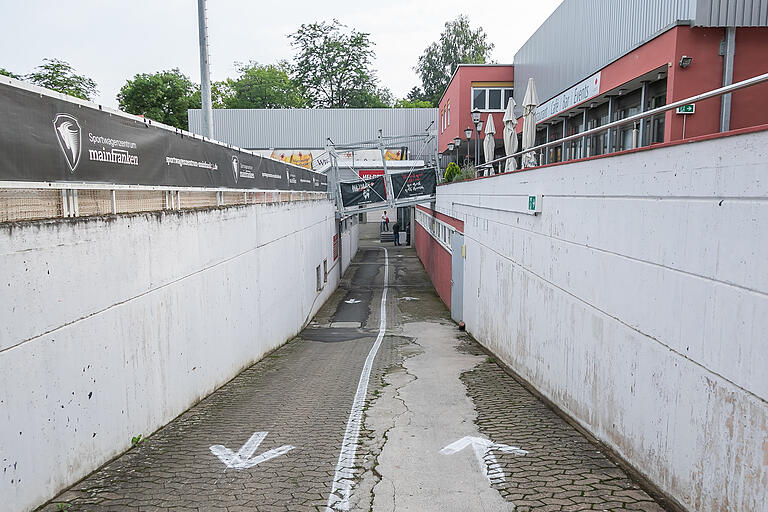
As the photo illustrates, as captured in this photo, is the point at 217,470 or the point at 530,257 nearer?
the point at 217,470

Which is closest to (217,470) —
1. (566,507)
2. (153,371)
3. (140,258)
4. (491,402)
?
(153,371)

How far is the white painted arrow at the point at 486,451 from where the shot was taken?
19.5 feet

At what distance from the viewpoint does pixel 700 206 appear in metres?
4.86

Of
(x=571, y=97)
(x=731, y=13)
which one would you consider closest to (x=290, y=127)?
(x=571, y=97)

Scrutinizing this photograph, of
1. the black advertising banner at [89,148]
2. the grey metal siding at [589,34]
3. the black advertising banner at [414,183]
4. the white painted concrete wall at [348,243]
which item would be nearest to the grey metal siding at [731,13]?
the grey metal siding at [589,34]

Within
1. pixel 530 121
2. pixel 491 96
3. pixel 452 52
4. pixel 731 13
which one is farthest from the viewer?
pixel 452 52

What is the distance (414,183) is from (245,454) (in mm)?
21937

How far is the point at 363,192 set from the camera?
29.2 meters

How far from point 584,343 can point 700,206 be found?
2.94 m

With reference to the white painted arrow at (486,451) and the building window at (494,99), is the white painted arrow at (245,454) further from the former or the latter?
the building window at (494,99)

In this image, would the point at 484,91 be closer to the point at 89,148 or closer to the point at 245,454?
the point at 89,148

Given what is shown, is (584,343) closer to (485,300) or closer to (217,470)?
(217,470)

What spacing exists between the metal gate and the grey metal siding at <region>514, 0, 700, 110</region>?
6246 mm

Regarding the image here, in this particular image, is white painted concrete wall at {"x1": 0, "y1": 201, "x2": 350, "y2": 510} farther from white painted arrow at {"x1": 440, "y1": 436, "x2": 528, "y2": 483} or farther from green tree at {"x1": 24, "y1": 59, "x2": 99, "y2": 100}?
green tree at {"x1": 24, "y1": 59, "x2": 99, "y2": 100}
